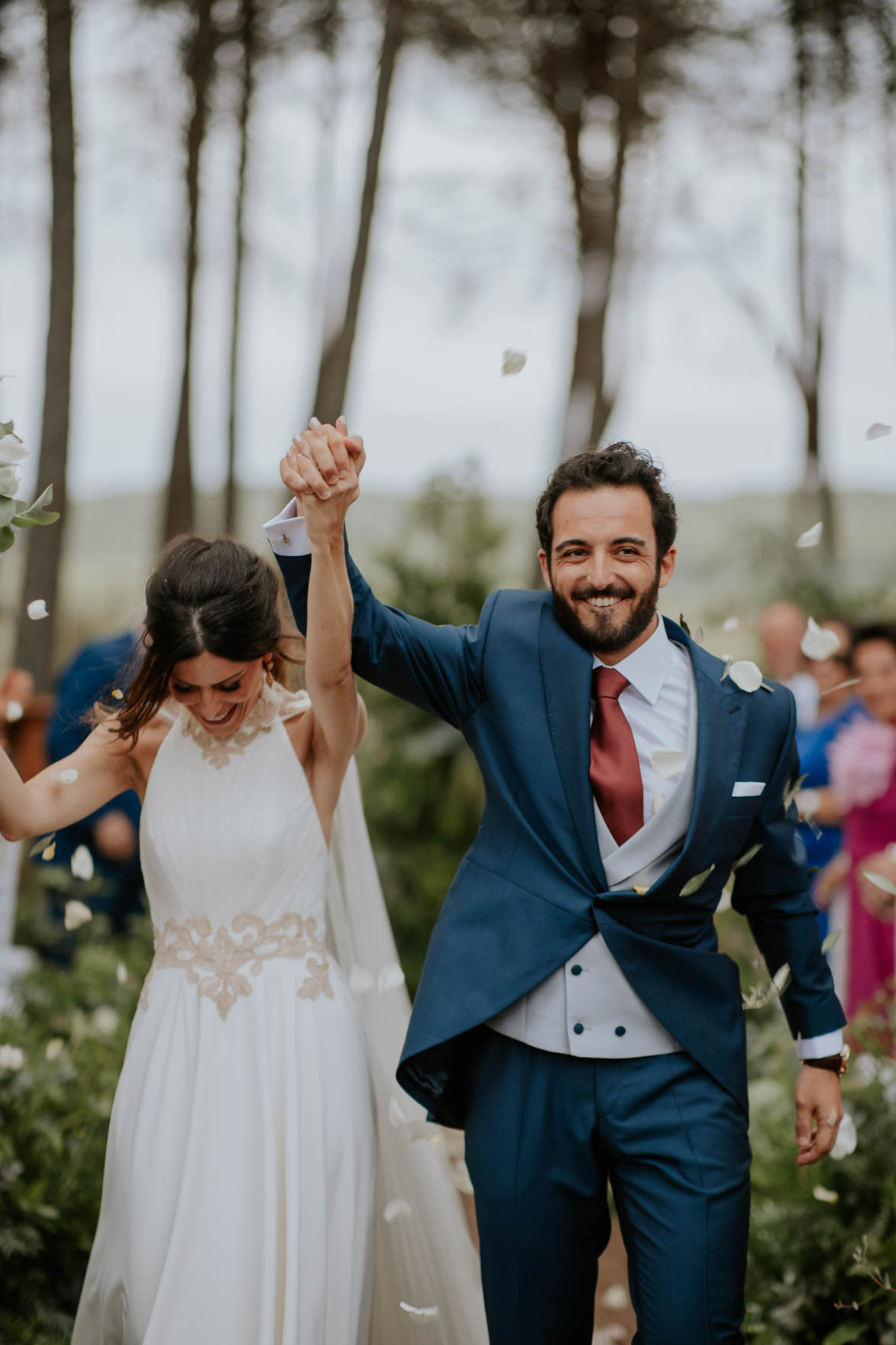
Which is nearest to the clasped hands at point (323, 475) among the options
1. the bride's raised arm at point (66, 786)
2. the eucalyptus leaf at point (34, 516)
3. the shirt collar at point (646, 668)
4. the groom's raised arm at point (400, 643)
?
the groom's raised arm at point (400, 643)

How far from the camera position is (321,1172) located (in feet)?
9.16

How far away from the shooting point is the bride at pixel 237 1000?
2.69 meters

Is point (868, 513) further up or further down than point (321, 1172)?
further up

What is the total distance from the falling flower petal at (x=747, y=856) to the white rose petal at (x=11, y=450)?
1591 millimetres

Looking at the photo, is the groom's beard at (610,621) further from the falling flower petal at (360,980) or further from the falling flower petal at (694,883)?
the falling flower petal at (360,980)

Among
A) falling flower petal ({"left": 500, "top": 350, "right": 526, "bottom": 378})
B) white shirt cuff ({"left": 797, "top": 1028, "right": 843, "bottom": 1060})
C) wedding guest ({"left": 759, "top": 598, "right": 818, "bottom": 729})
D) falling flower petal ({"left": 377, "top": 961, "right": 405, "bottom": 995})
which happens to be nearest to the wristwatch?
white shirt cuff ({"left": 797, "top": 1028, "right": 843, "bottom": 1060})

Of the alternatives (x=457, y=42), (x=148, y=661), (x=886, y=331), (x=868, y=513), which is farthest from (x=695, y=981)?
(x=868, y=513)

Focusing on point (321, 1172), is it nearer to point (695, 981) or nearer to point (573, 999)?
point (573, 999)

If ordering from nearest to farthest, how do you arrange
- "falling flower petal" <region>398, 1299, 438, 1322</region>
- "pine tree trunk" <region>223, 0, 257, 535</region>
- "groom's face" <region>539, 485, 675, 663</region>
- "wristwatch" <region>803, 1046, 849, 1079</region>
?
"groom's face" <region>539, 485, 675, 663</region> → "wristwatch" <region>803, 1046, 849, 1079</region> → "falling flower petal" <region>398, 1299, 438, 1322</region> → "pine tree trunk" <region>223, 0, 257, 535</region>

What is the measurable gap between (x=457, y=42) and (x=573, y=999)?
9144mm

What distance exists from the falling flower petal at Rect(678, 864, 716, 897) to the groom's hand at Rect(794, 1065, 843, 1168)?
538 mm

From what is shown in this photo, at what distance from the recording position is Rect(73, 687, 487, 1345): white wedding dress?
269 cm

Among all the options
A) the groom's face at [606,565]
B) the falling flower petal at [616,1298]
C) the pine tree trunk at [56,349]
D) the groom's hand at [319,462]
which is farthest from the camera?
Answer: the pine tree trunk at [56,349]

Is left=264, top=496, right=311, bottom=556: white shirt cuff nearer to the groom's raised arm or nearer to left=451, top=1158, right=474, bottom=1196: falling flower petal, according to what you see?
the groom's raised arm
